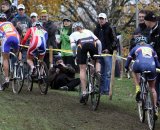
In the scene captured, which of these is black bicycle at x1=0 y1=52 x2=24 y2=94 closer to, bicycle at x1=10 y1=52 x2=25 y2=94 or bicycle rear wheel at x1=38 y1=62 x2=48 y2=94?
bicycle at x1=10 y1=52 x2=25 y2=94

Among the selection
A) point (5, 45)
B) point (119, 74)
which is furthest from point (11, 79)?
point (119, 74)

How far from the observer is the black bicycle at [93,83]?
1072 cm

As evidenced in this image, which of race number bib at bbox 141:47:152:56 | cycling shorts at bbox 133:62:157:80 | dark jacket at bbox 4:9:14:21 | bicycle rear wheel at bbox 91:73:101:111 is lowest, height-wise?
bicycle rear wheel at bbox 91:73:101:111

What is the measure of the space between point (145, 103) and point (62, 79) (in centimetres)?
529

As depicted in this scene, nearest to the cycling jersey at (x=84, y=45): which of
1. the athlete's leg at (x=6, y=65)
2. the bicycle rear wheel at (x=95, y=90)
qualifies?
the bicycle rear wheel at (x=95, y=90)

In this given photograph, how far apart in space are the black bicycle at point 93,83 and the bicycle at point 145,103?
109cm

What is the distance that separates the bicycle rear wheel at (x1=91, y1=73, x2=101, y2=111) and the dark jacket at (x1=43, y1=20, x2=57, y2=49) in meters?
4.96

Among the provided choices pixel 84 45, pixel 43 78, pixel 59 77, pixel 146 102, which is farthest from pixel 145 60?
pixel 59 77

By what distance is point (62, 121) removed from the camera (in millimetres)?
9352

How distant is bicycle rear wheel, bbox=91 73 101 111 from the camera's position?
1067 cm

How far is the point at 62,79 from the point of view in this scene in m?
14.3

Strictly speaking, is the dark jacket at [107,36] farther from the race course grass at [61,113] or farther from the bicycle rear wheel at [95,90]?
the bicycle rear wheel at [95,90]

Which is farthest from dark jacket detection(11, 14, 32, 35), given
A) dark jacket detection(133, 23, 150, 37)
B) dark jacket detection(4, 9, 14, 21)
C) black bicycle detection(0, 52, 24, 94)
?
dark jacket detection(133, 23, 150, 37)

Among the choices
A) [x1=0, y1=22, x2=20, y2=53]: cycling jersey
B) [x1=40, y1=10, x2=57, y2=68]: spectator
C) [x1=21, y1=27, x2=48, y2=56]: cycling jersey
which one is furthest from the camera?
[x1=40, y1=10, x2=57, y2=68]: spectator
